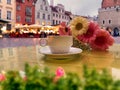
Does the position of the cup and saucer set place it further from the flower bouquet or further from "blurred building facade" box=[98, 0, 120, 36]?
"blurred building facade" box=[98, 0, 120, 36]

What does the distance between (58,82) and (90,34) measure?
76cm

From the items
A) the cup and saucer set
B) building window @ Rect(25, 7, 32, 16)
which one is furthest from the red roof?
the cup and saucer set

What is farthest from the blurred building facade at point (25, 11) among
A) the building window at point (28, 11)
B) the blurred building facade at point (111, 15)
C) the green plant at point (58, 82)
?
the green plant at point (58, 82)

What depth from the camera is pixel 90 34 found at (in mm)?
1042

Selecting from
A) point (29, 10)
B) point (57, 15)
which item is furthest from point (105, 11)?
point (29, 10)

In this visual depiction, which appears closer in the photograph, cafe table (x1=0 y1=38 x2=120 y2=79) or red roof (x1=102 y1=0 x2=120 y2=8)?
cafe table (x1=0 y1=38 x2=120 y2=79)

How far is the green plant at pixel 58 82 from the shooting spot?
28cm

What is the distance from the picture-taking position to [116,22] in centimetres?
2578

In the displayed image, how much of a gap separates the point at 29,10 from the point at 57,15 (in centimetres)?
550

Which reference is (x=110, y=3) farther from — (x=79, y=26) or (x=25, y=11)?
(x=79, y=26)

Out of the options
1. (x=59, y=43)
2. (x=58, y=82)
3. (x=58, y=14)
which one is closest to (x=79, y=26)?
(x=59, y=43)

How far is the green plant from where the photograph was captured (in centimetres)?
28

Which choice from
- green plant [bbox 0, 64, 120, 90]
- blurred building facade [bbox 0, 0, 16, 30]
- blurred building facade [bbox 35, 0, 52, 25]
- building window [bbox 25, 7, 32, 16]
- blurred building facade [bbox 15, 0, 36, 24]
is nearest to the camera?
green plant [bbox 0, 64, 120, 90]

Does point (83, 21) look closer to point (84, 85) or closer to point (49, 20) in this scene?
point (84, 85)
